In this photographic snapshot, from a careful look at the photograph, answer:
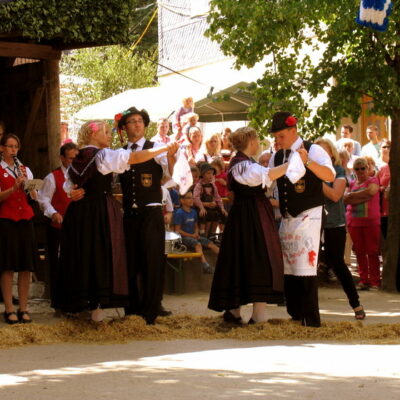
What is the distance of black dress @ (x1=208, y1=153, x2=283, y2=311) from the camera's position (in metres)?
9.41

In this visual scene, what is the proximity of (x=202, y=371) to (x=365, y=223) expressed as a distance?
6.75 m

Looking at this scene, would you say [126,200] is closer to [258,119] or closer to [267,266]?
[267,266]

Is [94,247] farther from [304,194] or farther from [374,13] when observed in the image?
[374,13]

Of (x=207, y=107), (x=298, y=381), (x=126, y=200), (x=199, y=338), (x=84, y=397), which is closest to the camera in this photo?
(x=84, y=397)

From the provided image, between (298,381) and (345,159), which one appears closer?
(298,381)

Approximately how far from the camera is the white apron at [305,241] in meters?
9.31

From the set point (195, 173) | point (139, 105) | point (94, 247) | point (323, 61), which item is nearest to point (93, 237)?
point (94, 247)

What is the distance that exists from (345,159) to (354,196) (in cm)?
49

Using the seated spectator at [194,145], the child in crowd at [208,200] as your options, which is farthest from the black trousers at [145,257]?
the seated spectator at [194,145]

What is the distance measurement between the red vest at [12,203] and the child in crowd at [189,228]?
11.1 ft

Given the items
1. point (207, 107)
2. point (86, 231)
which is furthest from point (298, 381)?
point (207, 107)

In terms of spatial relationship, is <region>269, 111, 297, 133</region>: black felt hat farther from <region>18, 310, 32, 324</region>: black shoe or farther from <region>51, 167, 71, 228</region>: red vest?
<region>18, 310, 32, 324</region>: black shoe

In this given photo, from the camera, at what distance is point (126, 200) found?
9.70m

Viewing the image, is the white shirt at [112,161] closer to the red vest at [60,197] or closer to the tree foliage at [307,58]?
the red vest at [60,197]
